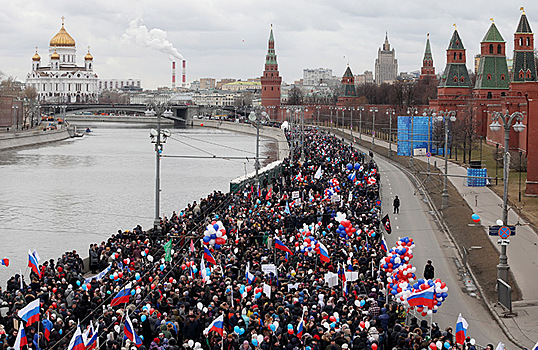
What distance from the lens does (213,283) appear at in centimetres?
Result: 1393

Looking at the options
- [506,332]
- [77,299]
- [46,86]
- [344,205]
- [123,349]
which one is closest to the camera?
[123,349]

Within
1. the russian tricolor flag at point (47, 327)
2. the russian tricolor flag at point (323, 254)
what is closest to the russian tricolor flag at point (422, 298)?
the russian tricolor flag at point (323, 254)

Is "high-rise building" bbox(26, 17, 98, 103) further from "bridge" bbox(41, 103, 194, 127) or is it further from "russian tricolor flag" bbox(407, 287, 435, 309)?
"russian tricolor flag" bbox(407, 287, 435, 309)

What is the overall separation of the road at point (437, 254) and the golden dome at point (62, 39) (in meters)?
148

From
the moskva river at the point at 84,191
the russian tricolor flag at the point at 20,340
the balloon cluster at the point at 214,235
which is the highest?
the balloon cluster at the point at 214,235

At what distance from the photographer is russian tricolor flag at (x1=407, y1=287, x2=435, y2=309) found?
13.4 m

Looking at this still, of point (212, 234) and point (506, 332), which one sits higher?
point (212, 234)

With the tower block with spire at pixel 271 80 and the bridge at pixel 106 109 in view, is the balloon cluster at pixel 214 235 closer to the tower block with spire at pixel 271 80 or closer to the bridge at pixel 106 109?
the bridge at pixel 106 109

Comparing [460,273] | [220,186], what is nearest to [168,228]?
[460,273]

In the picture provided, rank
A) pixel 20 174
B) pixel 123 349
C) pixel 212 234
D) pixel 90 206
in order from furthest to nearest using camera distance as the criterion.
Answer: pixel 20 174 → pixel 90 206 → pixel 212 234 → pixel 123 349

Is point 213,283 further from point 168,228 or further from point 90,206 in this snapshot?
point 90,206

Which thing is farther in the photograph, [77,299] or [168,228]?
[168,228]

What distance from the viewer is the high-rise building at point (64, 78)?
17900 centimetres

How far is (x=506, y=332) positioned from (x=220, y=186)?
30.2m
